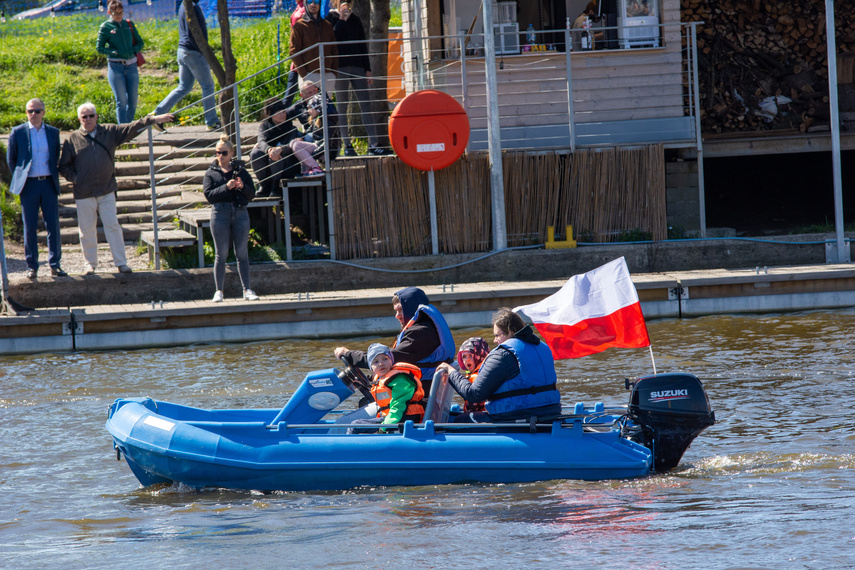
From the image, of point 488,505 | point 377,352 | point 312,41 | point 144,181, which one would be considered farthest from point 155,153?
point 488,505

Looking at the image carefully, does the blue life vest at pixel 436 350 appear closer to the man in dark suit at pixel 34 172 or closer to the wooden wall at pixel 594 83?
the man in dark suit at pixel 34 172

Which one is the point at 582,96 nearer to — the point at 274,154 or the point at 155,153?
the point at 274,154

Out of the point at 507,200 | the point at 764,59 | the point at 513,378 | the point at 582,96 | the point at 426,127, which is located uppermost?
the point at 764,59

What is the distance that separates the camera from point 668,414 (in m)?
6.70

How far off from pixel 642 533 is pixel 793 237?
8.83 metres

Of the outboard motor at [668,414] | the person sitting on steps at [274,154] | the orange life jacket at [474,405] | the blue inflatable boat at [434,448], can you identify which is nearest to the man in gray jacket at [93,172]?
the person sitting on steps at [274,154]

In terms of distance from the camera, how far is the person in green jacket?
45.8 ft

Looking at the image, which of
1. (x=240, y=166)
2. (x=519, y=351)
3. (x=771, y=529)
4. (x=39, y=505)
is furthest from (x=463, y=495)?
(x=240, y=166)

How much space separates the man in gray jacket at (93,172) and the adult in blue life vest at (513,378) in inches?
255

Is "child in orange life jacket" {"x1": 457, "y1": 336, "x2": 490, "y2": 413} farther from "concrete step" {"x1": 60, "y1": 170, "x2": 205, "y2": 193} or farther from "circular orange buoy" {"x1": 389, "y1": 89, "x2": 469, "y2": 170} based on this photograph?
"concrete step" {"x1": 60, "y1": 170, "x2": 205, "y2": 193}

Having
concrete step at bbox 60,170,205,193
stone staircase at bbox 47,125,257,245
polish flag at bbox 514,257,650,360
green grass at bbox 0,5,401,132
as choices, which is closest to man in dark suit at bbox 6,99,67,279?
stone staircase at bbox 47,125,257,245

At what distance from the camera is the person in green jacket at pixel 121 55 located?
1395cm

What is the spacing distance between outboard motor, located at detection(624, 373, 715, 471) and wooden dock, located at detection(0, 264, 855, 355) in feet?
16.3

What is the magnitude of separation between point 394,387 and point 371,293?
5041 mm
